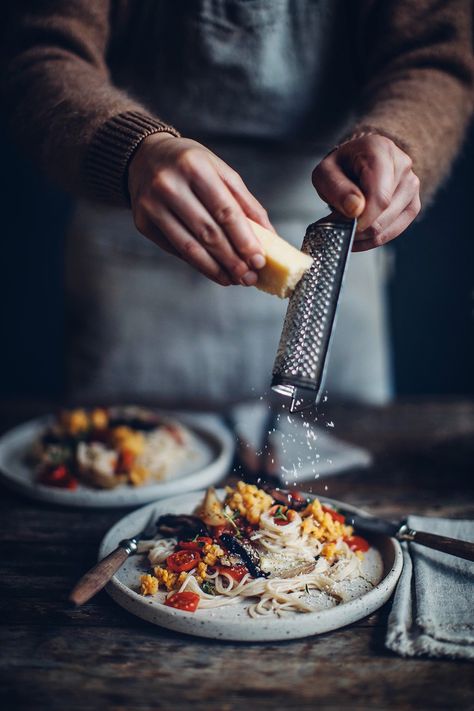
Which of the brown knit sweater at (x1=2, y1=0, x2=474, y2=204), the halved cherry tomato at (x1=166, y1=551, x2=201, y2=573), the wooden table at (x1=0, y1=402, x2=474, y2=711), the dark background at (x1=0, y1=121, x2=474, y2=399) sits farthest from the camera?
the dark background at (x1=0, y1=121, x2=474, y2=399)

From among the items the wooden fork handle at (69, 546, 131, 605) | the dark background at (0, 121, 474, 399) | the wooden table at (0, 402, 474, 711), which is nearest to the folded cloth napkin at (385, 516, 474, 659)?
the wooden table at (0, 402, 474, 711)

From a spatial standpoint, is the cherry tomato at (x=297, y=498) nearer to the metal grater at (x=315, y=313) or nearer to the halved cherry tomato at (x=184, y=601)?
the metal grater at (x=315, y=313)

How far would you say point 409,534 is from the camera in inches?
77.0

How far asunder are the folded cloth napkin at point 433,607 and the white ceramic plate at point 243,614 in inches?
2.1

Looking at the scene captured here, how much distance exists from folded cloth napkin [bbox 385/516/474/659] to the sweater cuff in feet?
4.31

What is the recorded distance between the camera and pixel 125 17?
2.94 metres

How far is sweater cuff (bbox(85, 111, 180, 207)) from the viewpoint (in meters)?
1.88

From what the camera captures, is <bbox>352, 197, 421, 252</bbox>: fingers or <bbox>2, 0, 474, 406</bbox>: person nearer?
<bbox>2, 0, 474, 406</bbox>: person

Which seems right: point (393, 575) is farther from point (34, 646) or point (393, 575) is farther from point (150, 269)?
point (150, 269)

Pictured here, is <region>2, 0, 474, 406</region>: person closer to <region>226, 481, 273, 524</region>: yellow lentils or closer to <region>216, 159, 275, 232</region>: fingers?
<region>216, 159, 275, 232</region>: fingers

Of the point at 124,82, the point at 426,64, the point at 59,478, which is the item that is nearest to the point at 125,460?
the point at 59,478

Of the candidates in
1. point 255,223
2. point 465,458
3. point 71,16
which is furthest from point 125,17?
point 465,458

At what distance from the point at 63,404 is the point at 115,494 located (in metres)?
1.18

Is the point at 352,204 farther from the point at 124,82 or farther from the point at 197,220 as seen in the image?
the point at 124,82
